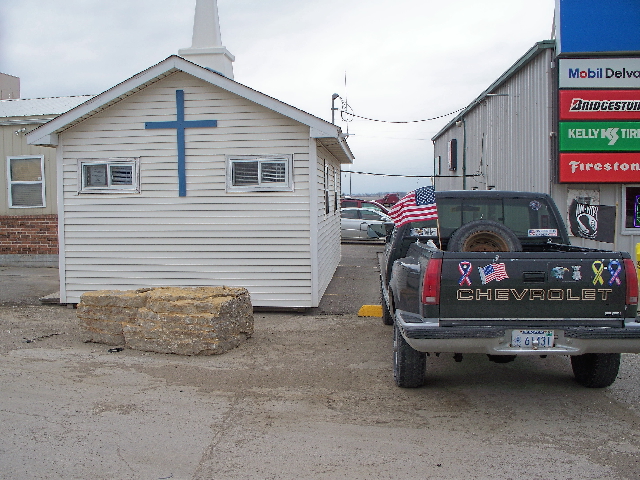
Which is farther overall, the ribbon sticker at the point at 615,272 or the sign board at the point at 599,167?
the sign board at the point at 599,167

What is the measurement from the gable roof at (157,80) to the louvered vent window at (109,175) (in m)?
0.70

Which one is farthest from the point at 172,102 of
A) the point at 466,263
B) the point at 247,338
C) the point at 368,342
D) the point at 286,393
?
the point at 466,263

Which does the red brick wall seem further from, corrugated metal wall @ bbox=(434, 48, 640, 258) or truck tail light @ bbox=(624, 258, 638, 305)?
truck tail light @ bbox=(624, 258, 638, 305)

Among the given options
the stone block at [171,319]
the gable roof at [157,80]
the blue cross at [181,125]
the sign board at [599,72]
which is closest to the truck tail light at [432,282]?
the stone block at [171,319]

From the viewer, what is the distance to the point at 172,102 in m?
9.88

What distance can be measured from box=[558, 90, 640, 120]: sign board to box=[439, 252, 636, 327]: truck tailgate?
21.0ft

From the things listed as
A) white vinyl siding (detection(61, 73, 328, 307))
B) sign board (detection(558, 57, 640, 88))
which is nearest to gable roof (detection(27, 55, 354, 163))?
white vinyl siding (detection(61, 73, 328, 307))

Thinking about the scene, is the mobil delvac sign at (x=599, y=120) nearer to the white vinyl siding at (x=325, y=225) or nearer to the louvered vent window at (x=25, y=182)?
the white vinyl siding at (x=325, y=225)

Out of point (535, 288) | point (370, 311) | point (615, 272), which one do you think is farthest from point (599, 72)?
point (535, 288)

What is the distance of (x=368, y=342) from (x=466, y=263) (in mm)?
3166

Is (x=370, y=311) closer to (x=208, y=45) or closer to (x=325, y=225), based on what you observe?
(x=325, y=225)

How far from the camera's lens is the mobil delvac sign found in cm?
1050

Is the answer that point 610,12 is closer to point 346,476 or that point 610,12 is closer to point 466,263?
point 466,263

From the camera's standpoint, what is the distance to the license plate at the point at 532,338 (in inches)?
198
